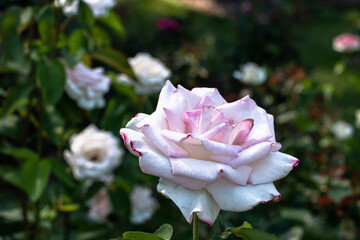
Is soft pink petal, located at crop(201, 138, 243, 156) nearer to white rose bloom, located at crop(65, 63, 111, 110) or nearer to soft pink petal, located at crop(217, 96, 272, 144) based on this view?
soft pink petal, located at crop(217, 96, 272, 144)

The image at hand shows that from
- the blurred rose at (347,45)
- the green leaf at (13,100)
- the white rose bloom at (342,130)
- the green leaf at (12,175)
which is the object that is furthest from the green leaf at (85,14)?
the blurred rose at (347,45)

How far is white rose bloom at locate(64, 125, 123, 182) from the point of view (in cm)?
163

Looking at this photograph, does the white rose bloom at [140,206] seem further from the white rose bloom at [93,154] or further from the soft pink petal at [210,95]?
the soft pink petal at [210,95]

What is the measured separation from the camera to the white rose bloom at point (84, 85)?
1.55 metres

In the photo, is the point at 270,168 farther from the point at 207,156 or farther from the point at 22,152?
the point at 22,152

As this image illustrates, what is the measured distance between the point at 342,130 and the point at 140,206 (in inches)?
39.8

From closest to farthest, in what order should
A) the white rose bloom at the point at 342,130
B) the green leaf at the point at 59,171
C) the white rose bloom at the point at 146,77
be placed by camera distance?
the green leaf at the point at 59,171 < the white rose bloom at the point at 146,77 < the white rose bloom at the point at 342,130

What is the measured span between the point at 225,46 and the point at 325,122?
2.45 meters

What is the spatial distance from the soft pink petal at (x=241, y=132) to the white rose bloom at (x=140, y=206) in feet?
4.26

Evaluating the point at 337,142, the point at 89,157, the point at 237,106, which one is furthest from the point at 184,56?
the point at 237,106

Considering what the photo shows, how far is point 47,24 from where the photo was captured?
1.52 metres

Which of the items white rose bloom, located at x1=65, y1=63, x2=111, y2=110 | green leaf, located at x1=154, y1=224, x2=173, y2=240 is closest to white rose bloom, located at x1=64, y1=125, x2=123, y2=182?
white rose bloom, located at x1=65, y1=63, x2=111, y2=110

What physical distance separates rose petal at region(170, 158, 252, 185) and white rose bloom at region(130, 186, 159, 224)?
1323 millimetres

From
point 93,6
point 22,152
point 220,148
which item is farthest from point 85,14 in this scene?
point 220,148
